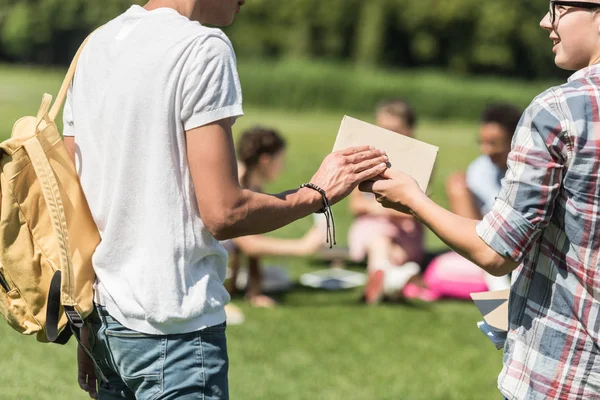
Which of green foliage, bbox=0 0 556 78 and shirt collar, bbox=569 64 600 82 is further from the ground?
shirt collar, bbox=569 64 600 82

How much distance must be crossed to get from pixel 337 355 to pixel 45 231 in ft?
11.7

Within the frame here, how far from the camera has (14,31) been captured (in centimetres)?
3766

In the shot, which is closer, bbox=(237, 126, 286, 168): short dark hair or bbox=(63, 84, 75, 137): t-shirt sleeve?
bbox=(63, 84, 75, 137): t-shirt sleeve

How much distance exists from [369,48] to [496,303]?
52.4 meters

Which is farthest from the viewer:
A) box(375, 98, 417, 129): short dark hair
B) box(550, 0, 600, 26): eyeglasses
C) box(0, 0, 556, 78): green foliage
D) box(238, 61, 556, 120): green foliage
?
box(0, 0, 556, 78): green foliage

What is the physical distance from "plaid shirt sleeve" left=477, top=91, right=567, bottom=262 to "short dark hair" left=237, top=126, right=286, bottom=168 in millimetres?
4968

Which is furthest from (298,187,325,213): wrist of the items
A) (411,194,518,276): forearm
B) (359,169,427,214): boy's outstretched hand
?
(411,194,518,276): forearm

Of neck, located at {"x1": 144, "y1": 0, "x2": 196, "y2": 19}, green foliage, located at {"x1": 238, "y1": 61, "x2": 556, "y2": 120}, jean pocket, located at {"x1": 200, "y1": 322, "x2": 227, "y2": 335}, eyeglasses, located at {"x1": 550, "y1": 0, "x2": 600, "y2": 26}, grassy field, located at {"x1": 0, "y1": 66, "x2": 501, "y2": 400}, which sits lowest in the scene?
green foliage, located at {"x1": 238, "y1": 61, "x2": 556, "y2": 120}

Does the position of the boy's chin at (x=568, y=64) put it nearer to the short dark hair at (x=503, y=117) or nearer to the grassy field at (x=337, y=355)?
the grassy field at (x=337, y=355)

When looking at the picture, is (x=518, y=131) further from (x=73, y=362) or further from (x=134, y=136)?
(x=73, y=362)

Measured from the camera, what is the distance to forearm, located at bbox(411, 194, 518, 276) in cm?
218

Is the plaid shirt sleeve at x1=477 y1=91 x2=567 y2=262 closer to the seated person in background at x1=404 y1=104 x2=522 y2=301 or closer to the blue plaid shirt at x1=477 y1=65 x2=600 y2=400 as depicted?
the blue plaid shirt at x1=477 y1=65 x2=600 y2=400

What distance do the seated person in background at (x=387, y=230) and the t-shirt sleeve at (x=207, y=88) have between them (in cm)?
537

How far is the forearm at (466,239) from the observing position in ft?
7.14
